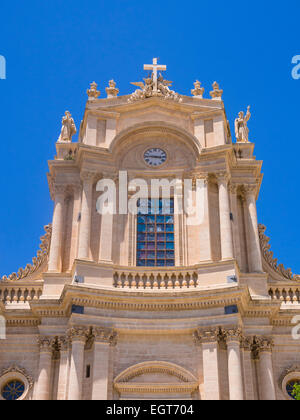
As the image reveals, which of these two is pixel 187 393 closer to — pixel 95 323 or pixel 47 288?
pixel 95 323

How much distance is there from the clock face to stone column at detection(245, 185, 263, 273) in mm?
4104

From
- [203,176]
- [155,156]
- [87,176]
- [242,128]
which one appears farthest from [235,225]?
[87,176]

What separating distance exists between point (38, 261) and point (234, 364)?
1002 cm

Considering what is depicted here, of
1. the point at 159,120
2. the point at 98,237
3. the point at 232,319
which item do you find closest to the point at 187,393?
the point at 232,319

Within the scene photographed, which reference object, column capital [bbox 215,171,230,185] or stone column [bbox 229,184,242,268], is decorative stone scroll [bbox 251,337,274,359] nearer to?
stone column [bbox 229,184,242,268]

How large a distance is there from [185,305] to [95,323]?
12.0 ft

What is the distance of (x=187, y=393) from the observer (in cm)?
2647

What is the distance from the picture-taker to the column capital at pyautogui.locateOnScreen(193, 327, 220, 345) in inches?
1061

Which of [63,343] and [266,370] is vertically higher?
[63,343]

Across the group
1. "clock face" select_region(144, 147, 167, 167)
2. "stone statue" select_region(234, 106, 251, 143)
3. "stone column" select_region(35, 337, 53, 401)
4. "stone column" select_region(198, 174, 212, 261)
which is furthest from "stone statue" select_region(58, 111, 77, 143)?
"stone column" select_region(35, 337, 53, 401)

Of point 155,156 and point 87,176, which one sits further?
point 155,156

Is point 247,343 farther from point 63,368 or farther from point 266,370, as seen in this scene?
point 63,368

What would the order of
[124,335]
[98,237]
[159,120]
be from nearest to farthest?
[124,335]
[98,237]
[159,120]

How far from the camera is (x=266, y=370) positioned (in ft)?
89.4
